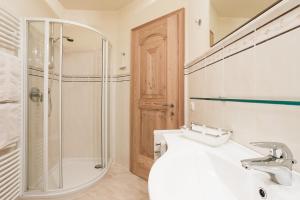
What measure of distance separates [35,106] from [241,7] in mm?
1851

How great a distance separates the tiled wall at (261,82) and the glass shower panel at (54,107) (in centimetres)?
151

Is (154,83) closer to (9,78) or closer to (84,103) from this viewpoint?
(84,103)

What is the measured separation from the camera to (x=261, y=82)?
78cm

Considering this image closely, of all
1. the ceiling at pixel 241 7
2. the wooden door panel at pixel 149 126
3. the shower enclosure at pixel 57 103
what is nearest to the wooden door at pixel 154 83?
the wooden door panel at pixel 149 126

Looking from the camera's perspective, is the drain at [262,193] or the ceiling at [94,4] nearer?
the drain at [262,193]

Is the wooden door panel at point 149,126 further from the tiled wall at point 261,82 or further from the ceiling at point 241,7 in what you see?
the ceiling at point 241,7

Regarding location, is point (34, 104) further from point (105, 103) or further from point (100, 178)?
point (100, 178)

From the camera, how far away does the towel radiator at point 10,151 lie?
57.9 inches

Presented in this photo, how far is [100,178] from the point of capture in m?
2.21

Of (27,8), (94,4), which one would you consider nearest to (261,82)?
(27,8)

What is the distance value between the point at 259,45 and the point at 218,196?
1.96 feet

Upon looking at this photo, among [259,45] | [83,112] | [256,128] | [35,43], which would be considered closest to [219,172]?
[256,128]

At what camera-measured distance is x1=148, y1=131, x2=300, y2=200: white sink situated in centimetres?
49

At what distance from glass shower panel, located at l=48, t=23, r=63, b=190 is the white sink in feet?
5.16
